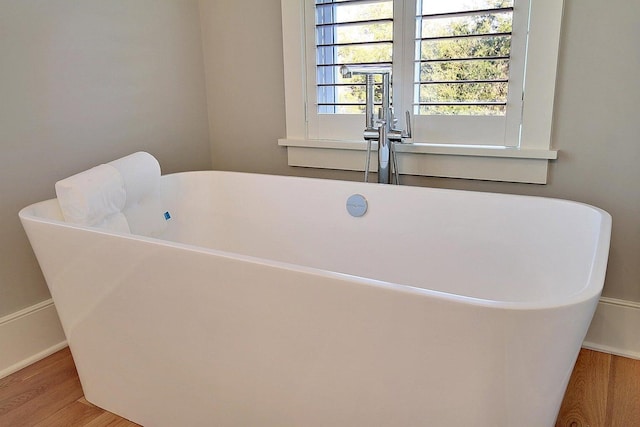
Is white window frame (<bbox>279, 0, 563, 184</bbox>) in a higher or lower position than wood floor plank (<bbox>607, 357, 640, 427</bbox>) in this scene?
higher

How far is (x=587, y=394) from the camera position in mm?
1665

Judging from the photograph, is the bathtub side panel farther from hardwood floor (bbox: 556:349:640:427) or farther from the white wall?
hardwood floor (bbox: 556:349:640:427)

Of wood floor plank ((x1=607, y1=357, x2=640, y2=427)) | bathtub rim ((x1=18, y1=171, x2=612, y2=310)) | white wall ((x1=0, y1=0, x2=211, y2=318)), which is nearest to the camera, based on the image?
bathtub rim ((x1=18, y1=171, x2=612, y2=310))

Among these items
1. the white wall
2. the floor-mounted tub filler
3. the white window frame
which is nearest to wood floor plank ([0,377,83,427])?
the floor-mounted tub filler

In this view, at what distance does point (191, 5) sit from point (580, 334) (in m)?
2.28

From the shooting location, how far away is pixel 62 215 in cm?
166

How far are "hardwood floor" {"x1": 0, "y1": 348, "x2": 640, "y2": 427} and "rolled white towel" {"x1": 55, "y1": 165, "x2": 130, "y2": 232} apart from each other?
602 mm

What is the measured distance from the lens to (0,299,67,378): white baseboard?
1858 mm

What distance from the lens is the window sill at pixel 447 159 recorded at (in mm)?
1888

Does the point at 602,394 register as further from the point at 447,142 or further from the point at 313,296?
the point at 313,296

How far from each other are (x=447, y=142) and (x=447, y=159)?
68mm

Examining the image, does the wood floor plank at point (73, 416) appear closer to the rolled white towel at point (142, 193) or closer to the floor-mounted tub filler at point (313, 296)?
the floor-mounted tub filler at point (313, 296)

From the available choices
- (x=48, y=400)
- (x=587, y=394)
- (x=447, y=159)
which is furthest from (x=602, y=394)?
(x=48, y=400)

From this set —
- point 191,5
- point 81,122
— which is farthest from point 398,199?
point 191,5
